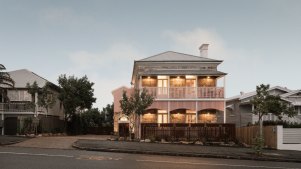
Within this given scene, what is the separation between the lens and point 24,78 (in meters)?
44.6

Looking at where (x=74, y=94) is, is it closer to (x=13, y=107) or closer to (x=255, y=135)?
(x=13, y=107)

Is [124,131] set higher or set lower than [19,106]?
lower

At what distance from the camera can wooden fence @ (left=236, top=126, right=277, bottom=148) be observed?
1032 inches

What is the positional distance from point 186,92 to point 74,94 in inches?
722

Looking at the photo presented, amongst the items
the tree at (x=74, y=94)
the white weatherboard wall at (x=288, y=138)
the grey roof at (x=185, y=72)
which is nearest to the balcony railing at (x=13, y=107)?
the tree at (x=74, y=94)

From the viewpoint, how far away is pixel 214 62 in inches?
1534

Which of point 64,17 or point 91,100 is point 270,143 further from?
point 91,100

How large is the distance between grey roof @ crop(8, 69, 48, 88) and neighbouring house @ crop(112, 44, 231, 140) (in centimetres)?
1199

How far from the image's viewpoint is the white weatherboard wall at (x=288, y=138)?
84.4 feet

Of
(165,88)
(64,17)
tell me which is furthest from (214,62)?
(64,17)

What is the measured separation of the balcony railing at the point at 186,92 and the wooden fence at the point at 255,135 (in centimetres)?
557

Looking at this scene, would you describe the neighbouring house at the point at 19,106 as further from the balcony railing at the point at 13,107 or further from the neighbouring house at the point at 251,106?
the neighbouring house at the point at 251,106

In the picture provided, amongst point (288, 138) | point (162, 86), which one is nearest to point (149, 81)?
point (162, 86)

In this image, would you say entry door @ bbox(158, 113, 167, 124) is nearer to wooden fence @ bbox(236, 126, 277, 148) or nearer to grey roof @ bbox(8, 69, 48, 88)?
wooden fence @ bbox(236, 126, 277, 148)
